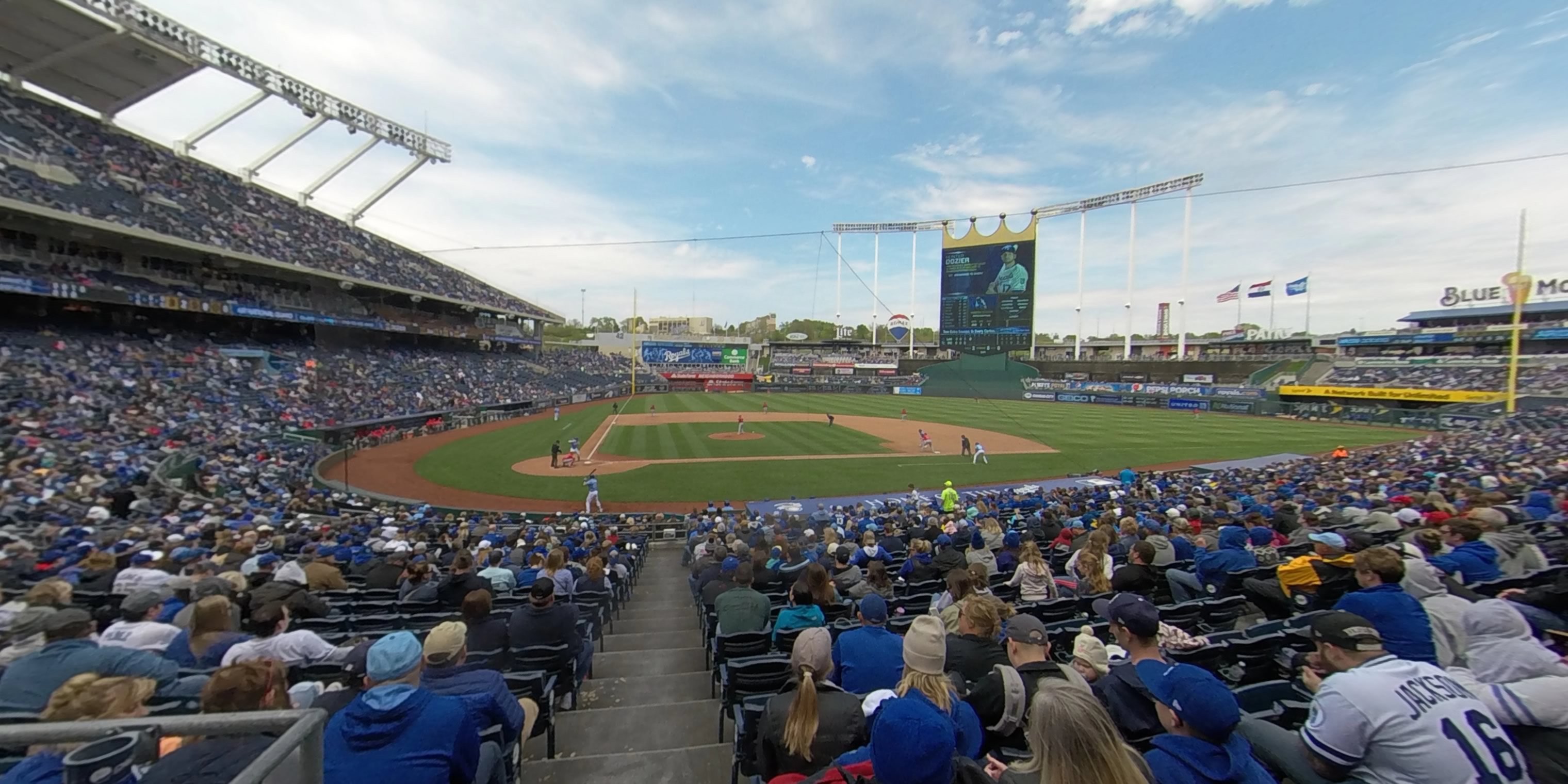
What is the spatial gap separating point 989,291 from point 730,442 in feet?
138

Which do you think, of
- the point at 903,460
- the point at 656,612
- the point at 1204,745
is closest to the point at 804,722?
the point at 1204,745

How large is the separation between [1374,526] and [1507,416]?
4088cm

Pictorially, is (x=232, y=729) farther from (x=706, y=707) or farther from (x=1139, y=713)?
(x=706, y=707)

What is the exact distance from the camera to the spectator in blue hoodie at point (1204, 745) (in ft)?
7.83

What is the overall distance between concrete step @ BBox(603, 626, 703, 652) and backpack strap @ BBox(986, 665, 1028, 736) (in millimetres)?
5571

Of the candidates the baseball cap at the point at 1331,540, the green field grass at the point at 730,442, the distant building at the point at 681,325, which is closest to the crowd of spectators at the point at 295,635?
the baseball cap at the point at 1331,540

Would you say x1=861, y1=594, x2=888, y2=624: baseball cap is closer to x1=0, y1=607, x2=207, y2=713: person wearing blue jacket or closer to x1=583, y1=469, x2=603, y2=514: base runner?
x1=0, y1=607, x2=207, y2=713: person wearing blue jacket

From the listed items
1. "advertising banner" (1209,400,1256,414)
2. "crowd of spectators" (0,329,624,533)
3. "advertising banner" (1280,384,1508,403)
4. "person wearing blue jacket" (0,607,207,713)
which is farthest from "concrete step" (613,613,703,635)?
"advertising banner" (1209,400,1256,414)

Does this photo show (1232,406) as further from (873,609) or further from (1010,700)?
(1010,700)

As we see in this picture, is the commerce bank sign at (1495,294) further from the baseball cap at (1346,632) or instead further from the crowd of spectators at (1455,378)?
the baseball cap at (1346,632)

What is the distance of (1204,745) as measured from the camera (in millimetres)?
2441

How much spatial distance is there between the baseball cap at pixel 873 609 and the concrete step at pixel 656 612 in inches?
249

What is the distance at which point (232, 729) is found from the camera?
1.68 metres

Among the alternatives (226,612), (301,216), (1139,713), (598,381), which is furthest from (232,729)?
(598,381)
